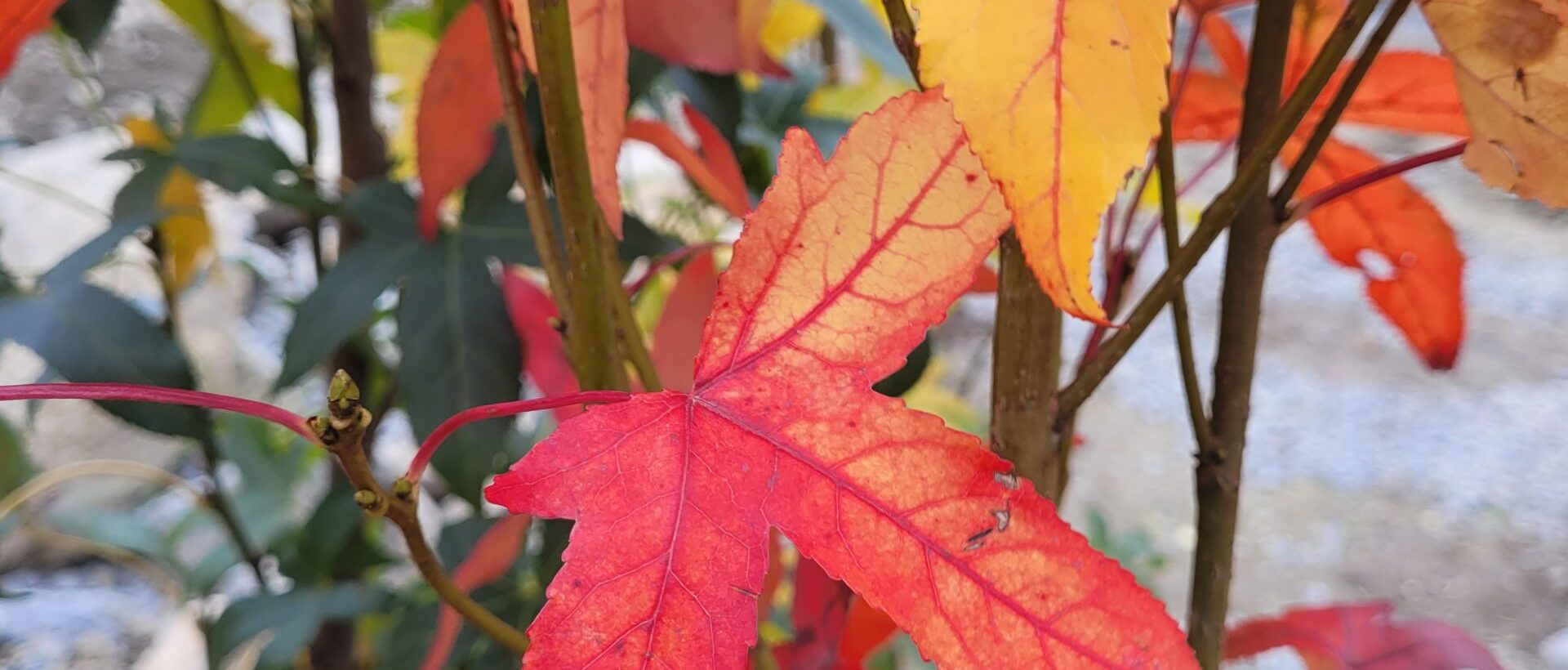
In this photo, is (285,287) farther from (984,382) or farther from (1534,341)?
(1534,341)

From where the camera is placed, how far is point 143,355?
374mm

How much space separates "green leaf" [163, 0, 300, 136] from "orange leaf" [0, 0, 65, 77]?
0.36 m

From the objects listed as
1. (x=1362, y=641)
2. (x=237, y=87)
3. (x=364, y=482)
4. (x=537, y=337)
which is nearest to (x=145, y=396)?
(x=364, y=482)

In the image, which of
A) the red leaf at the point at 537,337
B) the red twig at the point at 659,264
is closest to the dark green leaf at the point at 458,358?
the red leaf at the point at 537,337

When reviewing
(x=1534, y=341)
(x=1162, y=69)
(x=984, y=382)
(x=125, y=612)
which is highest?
(x=1162, y=69)

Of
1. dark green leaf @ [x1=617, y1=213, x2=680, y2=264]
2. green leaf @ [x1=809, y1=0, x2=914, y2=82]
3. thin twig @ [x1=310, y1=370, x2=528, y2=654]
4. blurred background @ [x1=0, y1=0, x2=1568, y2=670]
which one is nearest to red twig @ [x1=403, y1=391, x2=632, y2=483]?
thin twig @ [x1=310, y1=370, x2=528, y2=654]

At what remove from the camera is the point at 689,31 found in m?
0.31

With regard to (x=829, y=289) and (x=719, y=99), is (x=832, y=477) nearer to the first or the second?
(x=829, y=289)

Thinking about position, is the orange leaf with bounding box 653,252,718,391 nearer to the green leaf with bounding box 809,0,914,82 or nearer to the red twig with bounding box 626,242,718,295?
the red twig with bounding box 626,242,718,295

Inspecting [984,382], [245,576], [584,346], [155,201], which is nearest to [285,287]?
[245,576]

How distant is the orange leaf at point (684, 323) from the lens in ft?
1.08

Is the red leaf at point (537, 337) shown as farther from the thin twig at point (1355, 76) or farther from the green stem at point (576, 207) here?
the thin twig at point (1355, 76)

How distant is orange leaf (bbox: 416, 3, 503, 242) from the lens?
1.05 ft

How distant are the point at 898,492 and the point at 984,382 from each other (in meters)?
1.73
